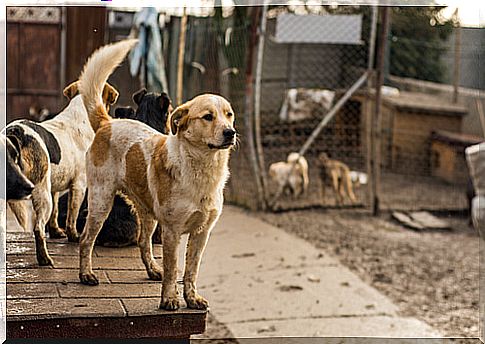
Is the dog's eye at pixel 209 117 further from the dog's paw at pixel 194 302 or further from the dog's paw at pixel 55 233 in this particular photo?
the dog's paw at pixel 55 233

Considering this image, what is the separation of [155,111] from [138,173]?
0.28 m

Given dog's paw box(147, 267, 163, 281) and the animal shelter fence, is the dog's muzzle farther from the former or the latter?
the animal shelter fence

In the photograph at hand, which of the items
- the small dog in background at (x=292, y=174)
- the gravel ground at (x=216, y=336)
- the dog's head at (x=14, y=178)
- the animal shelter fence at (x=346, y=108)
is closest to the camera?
the dog's head at (x=14, y=178)

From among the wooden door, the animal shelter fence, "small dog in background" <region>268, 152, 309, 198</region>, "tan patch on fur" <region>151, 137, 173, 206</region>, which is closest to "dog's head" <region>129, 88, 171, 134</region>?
"tan patch on fur" <region>151, 137, 173, 206</region>

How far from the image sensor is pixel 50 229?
250cm

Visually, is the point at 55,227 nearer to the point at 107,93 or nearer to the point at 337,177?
the point at 107,93

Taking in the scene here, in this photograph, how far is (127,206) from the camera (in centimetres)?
247

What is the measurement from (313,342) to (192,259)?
2.31m

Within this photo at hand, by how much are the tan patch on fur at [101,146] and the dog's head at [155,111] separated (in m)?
0.16

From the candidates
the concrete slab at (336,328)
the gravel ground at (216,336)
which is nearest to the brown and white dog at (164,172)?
the gravel ground at (216,336)

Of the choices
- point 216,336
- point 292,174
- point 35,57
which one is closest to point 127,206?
point 35,57

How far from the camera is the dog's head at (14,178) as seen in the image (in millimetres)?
2000

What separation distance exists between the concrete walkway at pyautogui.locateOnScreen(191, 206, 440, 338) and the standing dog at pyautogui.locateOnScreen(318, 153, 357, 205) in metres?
1.36

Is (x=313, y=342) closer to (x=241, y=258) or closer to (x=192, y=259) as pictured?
(x=241, y=258)
